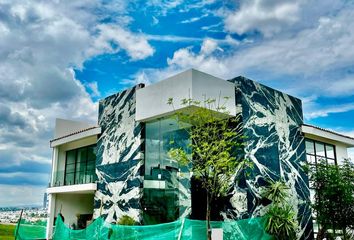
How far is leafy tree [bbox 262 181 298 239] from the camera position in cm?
1276

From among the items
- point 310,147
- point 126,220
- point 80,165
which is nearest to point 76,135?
point 80,165

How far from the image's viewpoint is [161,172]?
15109mm

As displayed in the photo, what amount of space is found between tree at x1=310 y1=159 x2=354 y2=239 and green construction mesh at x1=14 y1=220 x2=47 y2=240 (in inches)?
447

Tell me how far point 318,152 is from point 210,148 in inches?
317

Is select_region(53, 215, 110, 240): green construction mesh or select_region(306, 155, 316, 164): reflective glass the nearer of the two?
select_region(53, 215, 110, 240): green construction mesh

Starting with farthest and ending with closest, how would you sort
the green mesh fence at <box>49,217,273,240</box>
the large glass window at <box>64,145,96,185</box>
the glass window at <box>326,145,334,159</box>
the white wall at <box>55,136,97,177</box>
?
Result: 1. the white wall at <box>55,136,97,177</box>
2. the large glass window at <box>64,145,96,185</box>
3. the glass window at <box>326,145,334,159</box>
4. the green mesh fence at <box>49,217,273,240</box>

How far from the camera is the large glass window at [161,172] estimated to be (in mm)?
14680

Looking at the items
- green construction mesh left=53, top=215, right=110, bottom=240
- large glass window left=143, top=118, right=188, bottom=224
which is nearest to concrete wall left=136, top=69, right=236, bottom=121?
large glass window left=143, top=118, right=188, bottom=224

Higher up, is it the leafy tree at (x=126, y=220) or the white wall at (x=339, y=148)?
the white wall at (x=339, y=148)

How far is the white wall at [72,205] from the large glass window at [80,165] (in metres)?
1.15

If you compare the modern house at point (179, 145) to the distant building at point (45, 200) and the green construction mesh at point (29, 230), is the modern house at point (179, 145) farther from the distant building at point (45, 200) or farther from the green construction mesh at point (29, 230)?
the distant building at point (45, 200)

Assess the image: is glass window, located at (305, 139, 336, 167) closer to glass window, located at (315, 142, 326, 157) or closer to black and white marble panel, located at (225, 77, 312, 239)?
glass window, located at (315, 142, 326, 157)

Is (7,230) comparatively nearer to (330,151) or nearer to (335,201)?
(335,201)

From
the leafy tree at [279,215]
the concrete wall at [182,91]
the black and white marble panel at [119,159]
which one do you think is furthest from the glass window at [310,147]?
the black and white marble panel at [119,159]
